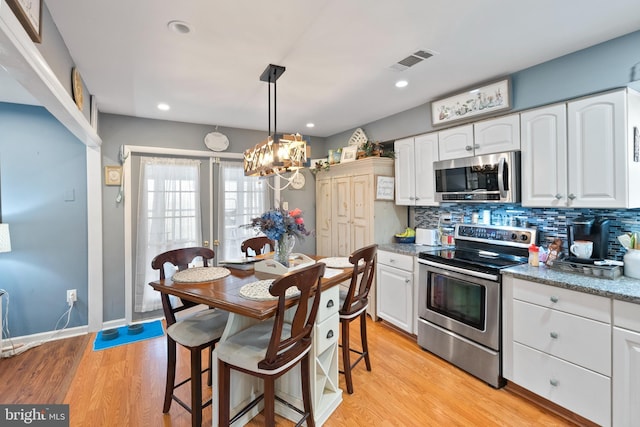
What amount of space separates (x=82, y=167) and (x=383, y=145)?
3464 millimetres

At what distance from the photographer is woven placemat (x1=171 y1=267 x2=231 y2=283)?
2.02 meters

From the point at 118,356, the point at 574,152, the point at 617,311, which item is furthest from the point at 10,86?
the point at 617,311

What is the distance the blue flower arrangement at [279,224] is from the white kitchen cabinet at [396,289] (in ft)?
4.55

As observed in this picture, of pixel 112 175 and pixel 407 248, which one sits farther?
pixel 112 175

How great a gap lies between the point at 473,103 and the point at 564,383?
2.21m

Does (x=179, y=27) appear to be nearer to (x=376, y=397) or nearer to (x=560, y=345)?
(x=376, y=397)

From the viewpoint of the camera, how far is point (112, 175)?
3.50 metres

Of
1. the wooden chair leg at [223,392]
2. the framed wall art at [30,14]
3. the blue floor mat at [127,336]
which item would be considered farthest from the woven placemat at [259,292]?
the blue floor mat at [127,336]

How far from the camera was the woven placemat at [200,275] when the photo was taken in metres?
2.02

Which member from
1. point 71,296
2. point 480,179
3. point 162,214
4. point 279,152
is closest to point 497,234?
point 480,179

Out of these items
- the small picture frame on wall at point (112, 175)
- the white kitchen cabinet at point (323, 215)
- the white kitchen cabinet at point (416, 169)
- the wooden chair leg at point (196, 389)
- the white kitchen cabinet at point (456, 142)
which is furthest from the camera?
the white kitchen cabinet at point (323, 215)

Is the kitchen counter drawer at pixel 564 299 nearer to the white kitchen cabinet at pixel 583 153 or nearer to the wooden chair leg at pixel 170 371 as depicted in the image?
the white kitchen cabinet at pixel 583 153

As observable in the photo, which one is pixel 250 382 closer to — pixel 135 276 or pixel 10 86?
pixel 135 276

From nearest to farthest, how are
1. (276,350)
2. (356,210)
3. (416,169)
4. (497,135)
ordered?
(276,350)
(497,135)
(416,169)
(356,210)
